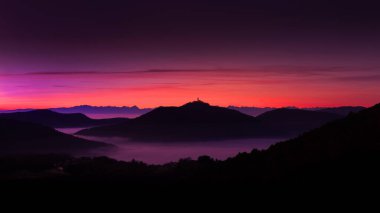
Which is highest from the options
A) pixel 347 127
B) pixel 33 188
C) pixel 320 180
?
pixel 347 127

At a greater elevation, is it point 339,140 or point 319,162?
point 339,140

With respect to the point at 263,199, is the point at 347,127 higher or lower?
higher

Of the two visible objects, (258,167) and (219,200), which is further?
(258,167)

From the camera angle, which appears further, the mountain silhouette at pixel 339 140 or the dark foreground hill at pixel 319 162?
the mountain silhouette at pixel 339 140

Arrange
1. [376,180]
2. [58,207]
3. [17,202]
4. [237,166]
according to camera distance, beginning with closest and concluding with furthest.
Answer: [376,180] < [58,207] < [17,202] < [237,166]

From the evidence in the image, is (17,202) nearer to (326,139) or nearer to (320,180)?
(320,180)

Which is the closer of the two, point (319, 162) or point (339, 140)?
point (319, 162)

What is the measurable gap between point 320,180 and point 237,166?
53257 mm

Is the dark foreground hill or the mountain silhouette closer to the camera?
the dark foreground hill

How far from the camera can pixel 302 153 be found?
94812 mm

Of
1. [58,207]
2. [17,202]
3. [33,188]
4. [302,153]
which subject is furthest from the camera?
[33,188]

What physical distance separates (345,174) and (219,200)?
20.0m

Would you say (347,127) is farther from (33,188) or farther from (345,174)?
(33,188)

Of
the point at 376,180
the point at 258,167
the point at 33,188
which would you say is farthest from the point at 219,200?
the point at 33,188
